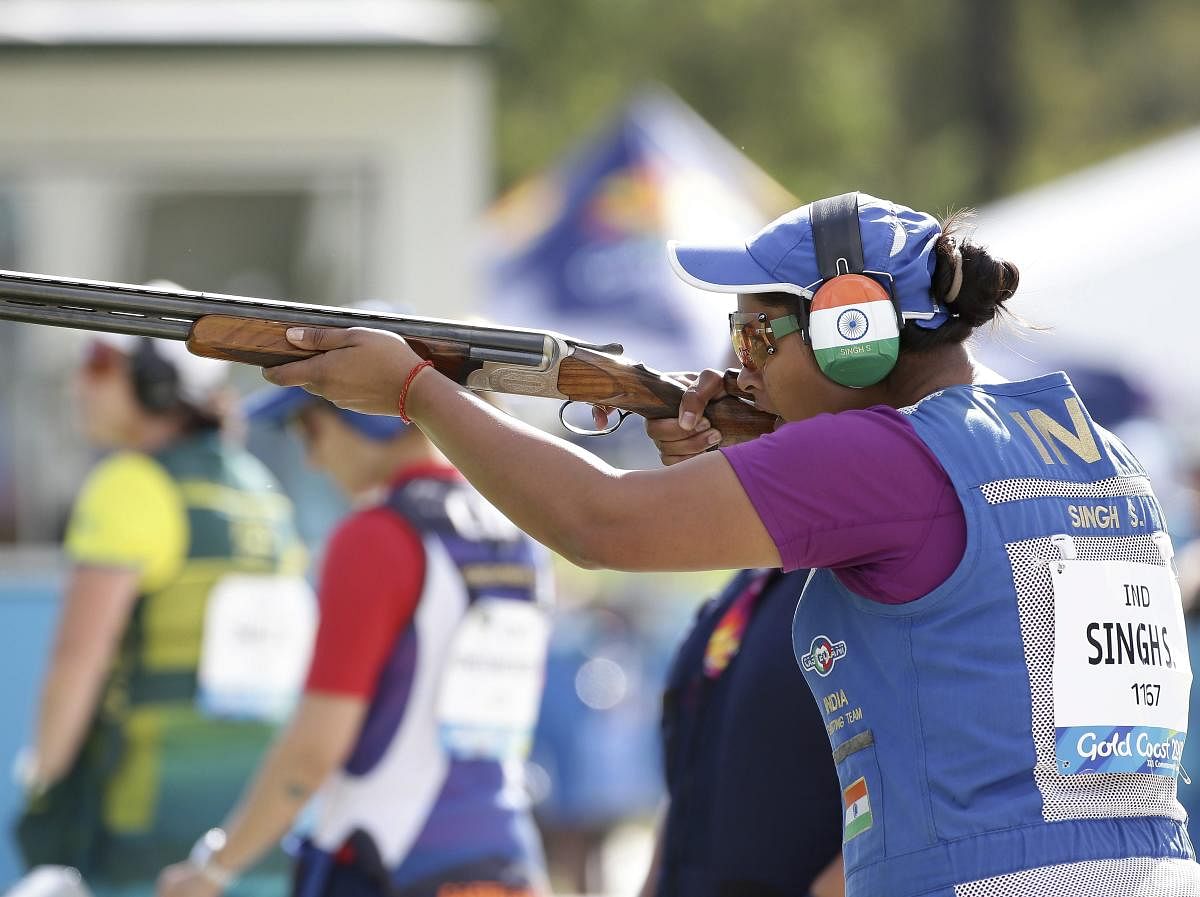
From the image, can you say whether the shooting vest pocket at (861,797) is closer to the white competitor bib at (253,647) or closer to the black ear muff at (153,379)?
the white competitor bib at (253,647)

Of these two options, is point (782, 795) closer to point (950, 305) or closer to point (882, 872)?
point (882, 872)

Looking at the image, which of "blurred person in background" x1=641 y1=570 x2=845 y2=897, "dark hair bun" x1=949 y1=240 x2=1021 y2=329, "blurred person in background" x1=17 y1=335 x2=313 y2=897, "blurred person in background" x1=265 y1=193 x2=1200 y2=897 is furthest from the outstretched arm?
"blurred person in background" x1=17 y1=335 x2=313 y2=897

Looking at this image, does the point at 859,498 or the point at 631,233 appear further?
the point at 631,233

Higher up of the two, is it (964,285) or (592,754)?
(592,754)

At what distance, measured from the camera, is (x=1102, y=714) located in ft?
7.44

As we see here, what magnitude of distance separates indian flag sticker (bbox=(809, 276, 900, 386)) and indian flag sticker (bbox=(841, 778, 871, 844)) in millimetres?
578

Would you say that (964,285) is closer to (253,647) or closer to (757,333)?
(757,333)

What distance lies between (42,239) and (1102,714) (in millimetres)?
7218

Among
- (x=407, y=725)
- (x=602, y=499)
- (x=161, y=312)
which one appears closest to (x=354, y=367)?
(x=161, y=312)

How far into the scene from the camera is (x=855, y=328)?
2.34m

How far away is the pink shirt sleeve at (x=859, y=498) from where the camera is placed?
220 cm

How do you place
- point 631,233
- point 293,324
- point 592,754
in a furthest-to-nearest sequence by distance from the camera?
point 631,233 < point 592,754 < point 293,324

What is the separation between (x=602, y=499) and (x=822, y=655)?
0.44 m

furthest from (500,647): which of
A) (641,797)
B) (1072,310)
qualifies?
(1072,310)
